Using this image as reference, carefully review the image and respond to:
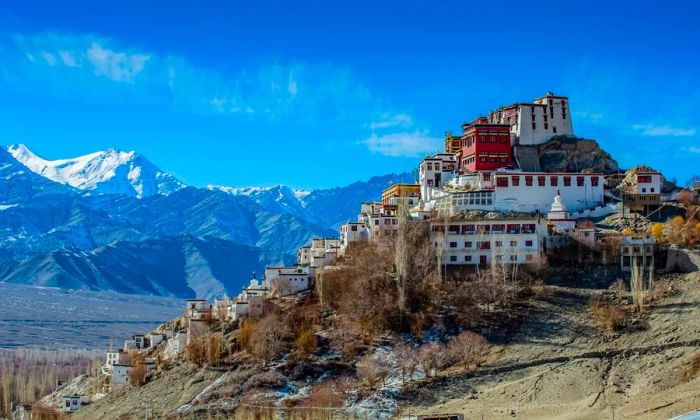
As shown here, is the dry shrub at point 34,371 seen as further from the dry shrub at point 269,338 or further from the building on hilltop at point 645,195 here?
the building on hilltop at point 645,195

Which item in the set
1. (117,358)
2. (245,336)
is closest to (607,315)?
(245,336)

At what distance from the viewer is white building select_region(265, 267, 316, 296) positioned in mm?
81875

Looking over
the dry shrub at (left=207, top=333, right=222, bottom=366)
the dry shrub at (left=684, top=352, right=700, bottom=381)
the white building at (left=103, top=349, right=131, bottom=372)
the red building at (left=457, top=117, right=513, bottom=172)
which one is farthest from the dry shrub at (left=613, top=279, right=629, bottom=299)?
the white building at (left=103, top=349, right=131, bottom=372)

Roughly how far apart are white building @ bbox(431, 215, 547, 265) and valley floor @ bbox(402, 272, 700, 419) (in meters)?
6.68

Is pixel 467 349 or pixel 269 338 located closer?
pixel 467 349

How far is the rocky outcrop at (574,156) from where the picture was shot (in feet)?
315

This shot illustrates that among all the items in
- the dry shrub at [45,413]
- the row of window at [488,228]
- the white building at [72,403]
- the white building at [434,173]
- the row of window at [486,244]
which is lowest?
the dry shrub at [45,413]

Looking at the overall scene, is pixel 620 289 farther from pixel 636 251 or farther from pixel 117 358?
pixel 117 358

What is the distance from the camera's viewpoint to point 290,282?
82125mm

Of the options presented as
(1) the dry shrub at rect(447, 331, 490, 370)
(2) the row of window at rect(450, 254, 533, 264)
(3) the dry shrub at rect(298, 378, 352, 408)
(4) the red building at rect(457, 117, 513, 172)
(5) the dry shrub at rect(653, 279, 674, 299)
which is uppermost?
(4) the red building at rect(457, 117, 513, 172)

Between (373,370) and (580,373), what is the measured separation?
46.7 feet

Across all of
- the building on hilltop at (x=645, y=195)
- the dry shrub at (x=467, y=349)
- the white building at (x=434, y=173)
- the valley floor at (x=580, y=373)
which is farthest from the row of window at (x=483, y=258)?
the white building at (x=434, y=173)

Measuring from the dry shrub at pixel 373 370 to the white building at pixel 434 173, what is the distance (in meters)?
29.0

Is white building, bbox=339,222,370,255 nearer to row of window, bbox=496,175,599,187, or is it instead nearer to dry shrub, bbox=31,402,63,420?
row of window, bbox=496,175,599,187
